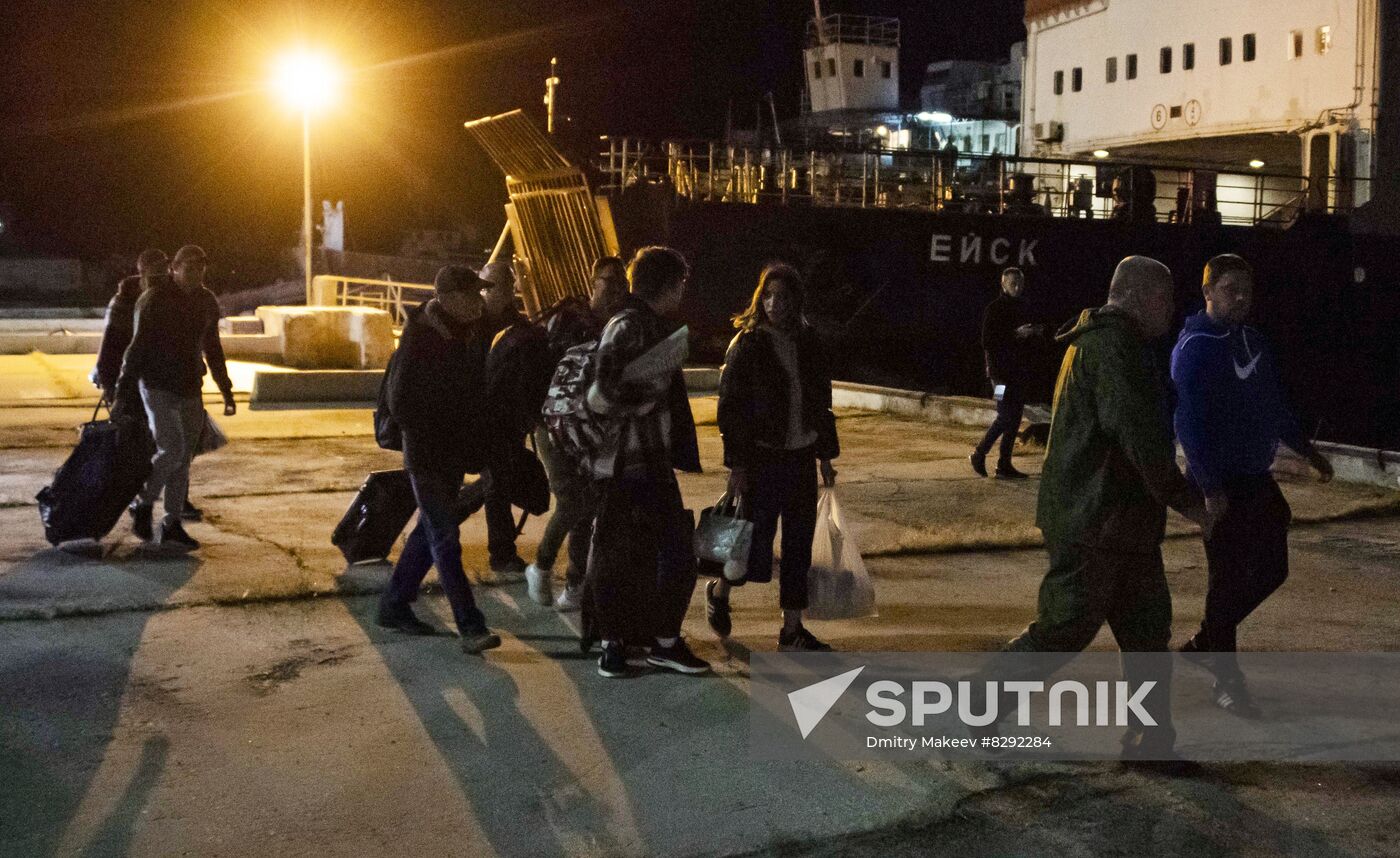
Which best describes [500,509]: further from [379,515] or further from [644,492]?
[644,492]

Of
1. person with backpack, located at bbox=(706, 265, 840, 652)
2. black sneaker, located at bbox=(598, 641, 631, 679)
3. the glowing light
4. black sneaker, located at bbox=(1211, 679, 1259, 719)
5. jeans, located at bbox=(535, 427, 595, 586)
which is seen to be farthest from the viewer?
the glowing light

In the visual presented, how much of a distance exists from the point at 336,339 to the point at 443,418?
14.8m

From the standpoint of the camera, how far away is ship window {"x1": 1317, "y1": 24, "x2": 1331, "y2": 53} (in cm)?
2309

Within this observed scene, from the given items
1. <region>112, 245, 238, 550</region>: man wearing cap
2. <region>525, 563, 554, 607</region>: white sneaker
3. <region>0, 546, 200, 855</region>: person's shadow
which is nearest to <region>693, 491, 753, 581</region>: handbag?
<region>525, 563, 554, 607</region>: white sneaker

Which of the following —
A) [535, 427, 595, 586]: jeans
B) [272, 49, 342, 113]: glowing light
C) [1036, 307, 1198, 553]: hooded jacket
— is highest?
[272, 49, 342, 113]: glowing light

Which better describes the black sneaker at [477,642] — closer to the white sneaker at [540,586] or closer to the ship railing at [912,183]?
the white sneaker at [540,586]

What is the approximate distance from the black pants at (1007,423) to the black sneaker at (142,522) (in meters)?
5.89

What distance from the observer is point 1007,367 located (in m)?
10.6

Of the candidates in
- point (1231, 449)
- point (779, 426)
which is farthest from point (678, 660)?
point (1231, 449)

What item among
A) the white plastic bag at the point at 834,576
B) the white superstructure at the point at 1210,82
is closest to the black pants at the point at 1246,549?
the white plastic bag at the point at 834,576

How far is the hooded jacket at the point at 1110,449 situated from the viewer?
13.8ft

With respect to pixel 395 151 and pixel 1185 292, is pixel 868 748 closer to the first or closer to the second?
pixel 1185 292

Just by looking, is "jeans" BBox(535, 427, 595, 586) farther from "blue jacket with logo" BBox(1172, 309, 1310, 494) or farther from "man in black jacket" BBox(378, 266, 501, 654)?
"blue jacket with logo" BBox(1172, 309, 1310, 494)

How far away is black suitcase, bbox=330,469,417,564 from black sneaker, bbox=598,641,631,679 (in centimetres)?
175
